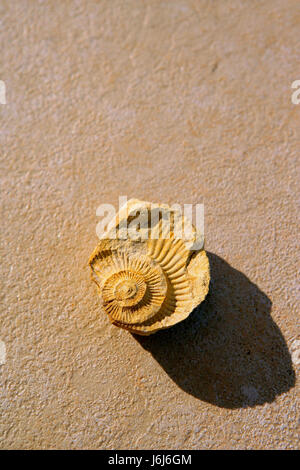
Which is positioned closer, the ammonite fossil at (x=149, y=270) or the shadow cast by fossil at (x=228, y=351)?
the ammonite fossil at (x=149, y=270)

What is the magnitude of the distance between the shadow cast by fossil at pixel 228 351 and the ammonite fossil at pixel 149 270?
21cm

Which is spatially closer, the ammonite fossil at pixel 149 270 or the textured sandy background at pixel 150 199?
the ammonite fossil at pixel 149 270

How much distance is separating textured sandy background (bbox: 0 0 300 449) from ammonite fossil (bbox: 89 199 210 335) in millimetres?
217

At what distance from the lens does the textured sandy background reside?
1624 millimetres

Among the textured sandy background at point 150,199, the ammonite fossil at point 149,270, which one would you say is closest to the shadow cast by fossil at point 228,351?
the textured sandy background at point 150,199

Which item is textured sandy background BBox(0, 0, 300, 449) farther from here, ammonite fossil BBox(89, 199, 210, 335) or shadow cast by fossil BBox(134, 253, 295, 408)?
ammonite fossil BBox(89, 199, 210, 335)

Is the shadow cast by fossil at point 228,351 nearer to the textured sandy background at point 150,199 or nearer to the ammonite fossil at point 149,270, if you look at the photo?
the textured sandy background at point 150,199

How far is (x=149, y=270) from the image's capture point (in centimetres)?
148

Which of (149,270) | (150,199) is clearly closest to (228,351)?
(149,270)

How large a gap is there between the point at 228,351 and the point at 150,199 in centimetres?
71

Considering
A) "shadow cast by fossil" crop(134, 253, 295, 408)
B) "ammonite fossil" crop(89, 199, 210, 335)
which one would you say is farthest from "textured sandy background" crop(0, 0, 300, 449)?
"ammonite fossil" crop(89, 199, 210, 335)

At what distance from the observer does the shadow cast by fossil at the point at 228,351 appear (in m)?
1.63

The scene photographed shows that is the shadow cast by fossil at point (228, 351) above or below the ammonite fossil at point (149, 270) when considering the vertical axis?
below

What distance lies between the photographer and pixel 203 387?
163 centimetres
